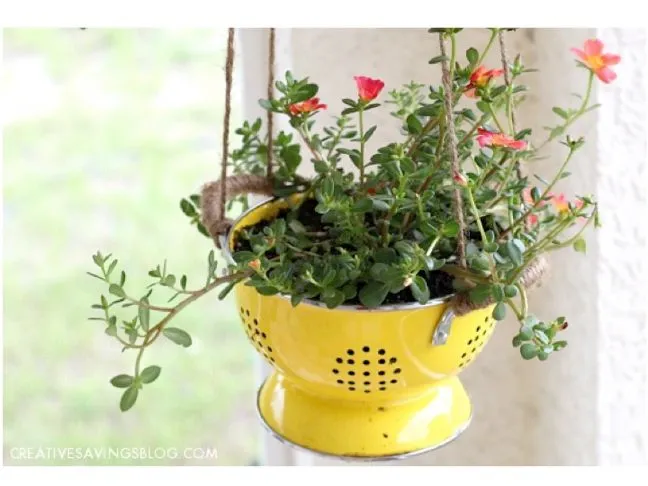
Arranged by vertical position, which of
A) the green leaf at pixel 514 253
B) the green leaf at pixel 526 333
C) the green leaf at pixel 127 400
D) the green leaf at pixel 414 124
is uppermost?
the green leaf at pixel 414 124

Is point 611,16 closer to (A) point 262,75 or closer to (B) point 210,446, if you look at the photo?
(A) point 262,75

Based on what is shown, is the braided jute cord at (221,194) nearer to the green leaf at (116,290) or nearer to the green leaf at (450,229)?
the green leaf at (116,290)

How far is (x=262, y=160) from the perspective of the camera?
977 millimetres

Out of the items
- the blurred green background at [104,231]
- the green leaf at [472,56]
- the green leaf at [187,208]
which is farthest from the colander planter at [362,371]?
the blurred green background at [104,231]

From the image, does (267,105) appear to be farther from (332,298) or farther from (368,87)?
(332,298)

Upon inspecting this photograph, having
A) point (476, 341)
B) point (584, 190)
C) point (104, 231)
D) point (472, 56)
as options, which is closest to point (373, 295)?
point (476, 341)

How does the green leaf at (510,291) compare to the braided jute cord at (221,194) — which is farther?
the braided jute cord at (221,194)

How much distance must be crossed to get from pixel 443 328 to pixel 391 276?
0.24ft

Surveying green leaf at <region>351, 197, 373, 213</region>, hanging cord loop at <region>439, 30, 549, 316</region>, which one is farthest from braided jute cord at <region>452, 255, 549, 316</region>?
green leaf at <region>351, 197, 373, 213</region>

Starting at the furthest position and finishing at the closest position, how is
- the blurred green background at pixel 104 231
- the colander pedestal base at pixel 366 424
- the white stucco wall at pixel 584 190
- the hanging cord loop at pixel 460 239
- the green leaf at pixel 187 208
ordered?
the blurred green background at pixel 104 231 → the white stucco wall at pixel 584 190 → the green leaf at pixel 187 208 → the colander pedestal base at pixel 366 424 → the hanging cord loop at pixel 460 239

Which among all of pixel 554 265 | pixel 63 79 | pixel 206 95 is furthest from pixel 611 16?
pixel 63 79

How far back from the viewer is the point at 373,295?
28.6 inches

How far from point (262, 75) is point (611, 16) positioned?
51 cm

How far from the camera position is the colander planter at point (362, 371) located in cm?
74
